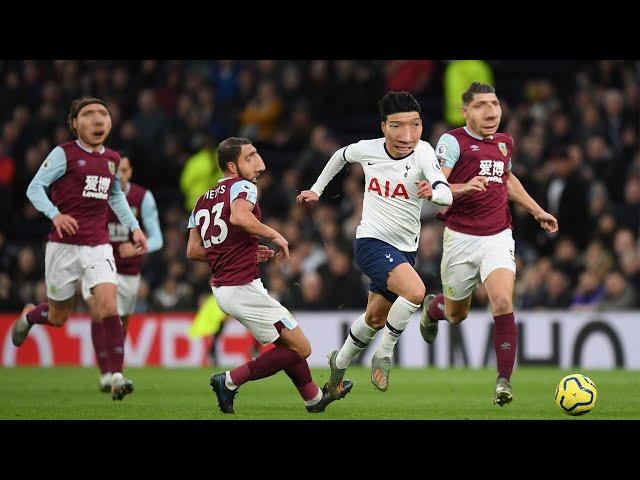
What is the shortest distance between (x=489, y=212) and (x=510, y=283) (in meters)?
0.68

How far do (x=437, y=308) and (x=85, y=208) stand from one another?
3.20 meters

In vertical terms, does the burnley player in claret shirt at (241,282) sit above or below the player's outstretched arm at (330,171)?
below

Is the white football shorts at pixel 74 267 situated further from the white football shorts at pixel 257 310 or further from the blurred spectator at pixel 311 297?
the blurred spectator at pixel 311 297

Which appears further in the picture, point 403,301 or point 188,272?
point 188,272

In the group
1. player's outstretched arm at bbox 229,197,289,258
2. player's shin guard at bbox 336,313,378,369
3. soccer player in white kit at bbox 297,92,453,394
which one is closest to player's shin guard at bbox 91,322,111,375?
soccer player in white kit at bbox 297,92,453,394

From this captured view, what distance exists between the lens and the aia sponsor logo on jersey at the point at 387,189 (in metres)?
9.21

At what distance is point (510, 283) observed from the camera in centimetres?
941

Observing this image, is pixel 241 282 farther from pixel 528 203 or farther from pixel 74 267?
pixel 528 203

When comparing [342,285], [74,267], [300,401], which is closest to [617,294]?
[342,285]

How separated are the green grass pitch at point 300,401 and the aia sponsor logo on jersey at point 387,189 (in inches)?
59.2

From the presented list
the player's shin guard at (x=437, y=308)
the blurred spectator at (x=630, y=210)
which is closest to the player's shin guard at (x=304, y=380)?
the player's shin guard at (x=437, y=308)

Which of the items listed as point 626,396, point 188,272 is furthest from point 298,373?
point 188,272

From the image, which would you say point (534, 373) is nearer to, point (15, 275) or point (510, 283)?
point (510, 283)

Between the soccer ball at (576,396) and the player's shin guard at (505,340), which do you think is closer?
the soccer ball at (576,396)
